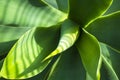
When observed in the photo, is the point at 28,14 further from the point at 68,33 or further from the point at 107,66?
the point at 107,66

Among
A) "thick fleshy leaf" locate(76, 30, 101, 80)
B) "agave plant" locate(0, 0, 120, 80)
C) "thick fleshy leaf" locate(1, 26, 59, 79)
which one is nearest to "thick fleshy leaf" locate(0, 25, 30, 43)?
"agave plant" locate(0, 0, 120, 80)

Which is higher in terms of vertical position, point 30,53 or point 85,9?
point 85,9

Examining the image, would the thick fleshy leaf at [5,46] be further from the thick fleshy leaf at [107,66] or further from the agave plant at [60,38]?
the thick fleshy leaf at [107,66]

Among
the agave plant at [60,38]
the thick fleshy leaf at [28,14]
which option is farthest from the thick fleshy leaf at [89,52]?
the thick fleshy leaf at [28,14]

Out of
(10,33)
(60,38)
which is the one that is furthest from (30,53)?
(10,33)

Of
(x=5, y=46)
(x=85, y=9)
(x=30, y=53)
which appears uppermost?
(x=85, y=9)

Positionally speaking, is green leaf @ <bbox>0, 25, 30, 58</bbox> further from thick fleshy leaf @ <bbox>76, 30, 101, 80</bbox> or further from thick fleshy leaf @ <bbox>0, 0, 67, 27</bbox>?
thick fleshy leaf @ <bbox>76, 30, 101, 80</bbox>
